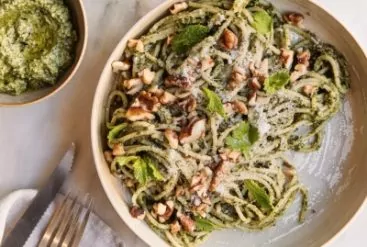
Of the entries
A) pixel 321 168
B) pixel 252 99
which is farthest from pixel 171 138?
pixel 321 168

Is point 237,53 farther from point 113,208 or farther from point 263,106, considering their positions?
point 113,208

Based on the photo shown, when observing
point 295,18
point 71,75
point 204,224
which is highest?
point 295,18

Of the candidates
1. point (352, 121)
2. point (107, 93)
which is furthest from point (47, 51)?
point (352, 121)

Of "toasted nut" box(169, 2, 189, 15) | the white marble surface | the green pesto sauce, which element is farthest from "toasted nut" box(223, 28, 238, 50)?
the green pesto sauce

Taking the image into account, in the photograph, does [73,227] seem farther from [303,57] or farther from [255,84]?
[303,57]

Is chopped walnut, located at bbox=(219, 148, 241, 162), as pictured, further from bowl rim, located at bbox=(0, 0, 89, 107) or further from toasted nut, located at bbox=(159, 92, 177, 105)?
bowl rim, located at bbox=(0, 0, 89, 107)

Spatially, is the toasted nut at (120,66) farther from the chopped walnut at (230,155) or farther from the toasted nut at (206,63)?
the chopped walnut at (230,155)
